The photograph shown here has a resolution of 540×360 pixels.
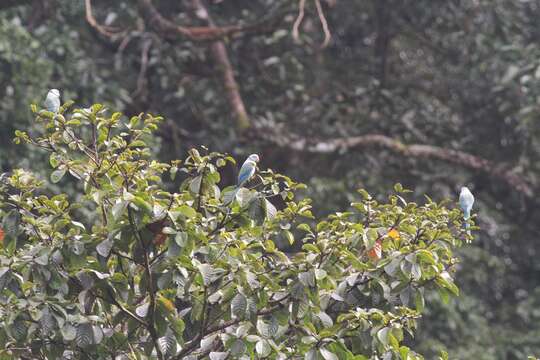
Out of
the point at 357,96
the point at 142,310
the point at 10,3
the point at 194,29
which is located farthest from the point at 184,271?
the point at 357,96

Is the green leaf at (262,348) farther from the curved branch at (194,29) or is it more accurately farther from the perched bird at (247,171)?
the curved branch at (194,29)

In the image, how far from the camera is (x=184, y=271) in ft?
9.91

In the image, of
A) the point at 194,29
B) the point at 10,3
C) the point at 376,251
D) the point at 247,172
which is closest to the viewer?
the point at 247,172

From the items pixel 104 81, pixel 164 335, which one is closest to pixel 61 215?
pixel 164 335

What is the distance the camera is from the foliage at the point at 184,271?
2975mm

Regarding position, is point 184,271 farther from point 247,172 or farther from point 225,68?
point 225,68

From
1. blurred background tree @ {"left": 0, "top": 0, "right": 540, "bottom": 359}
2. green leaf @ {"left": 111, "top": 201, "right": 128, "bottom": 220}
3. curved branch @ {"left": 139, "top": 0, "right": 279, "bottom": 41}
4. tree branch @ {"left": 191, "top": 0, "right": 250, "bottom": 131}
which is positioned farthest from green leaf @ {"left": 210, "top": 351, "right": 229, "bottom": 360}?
tree branch @ {"left": 191, "top": 0, "right": 250, "bottom": 131}

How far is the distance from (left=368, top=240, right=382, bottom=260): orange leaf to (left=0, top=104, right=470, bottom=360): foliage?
0.01 meters

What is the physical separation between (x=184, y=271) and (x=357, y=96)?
4.35 meters

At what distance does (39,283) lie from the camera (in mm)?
2992

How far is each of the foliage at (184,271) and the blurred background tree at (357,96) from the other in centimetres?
304

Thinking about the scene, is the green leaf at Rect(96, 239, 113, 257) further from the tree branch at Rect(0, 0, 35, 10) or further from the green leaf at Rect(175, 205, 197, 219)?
the tree branch at Rect(0, 0, 35, 10)

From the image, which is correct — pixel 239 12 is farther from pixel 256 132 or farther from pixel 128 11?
pixel 256 132

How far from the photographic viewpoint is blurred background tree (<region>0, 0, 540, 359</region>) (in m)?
6.59
